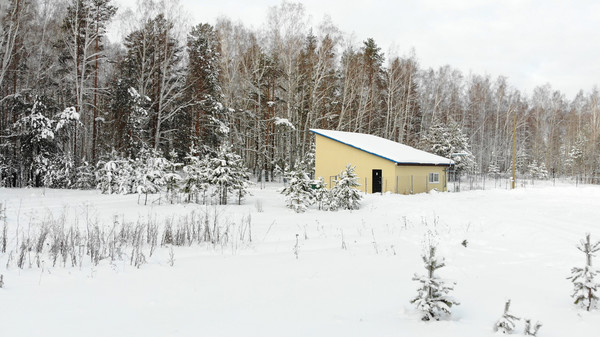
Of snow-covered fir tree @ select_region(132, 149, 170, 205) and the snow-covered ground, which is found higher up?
snow-covered fir tree @ select_region(132, 149, 170, 205)

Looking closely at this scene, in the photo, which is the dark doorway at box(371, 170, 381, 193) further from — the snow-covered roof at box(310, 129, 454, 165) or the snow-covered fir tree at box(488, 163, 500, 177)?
the snow-covered fir tree at box(488, 163, 500, 177)

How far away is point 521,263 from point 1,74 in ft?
81.5

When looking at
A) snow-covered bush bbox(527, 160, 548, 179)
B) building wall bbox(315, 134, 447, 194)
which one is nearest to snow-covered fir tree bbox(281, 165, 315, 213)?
building wall bbox(315, 134, 447, 194)

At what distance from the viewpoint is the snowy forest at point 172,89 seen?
2152 centimetres

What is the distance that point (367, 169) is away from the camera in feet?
77.7

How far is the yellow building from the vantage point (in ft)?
75.0

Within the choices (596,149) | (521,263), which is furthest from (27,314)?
(596,149)

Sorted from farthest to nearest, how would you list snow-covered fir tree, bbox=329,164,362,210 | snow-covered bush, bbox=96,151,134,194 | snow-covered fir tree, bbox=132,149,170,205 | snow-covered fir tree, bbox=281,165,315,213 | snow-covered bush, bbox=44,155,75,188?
1. snow-covered bush, bbox=44,155,75,188
2. snow-covered bush, bbox=96,151,134,194
3. snow-covered fir tree, bbox=132,149,170,205
4. snow-covered fir tree, bbox=329,164,362,210
5. snow-covered fir tree, bbox=281,165,315,213

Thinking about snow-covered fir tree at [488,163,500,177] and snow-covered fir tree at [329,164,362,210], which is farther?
snow-covered fir tree at [488,163,500,177]

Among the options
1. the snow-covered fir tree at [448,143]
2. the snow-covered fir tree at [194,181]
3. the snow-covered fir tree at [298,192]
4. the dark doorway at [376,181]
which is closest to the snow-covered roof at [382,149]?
the dark doorway at [376,181]

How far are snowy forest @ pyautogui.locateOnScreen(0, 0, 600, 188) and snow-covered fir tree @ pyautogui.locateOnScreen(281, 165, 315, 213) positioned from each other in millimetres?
3081

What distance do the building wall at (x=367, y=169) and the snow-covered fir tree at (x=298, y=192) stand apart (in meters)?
6.15

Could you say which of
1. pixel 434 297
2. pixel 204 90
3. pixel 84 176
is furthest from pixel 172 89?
pixel 434 297

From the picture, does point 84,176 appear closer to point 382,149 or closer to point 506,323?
point 382,149
